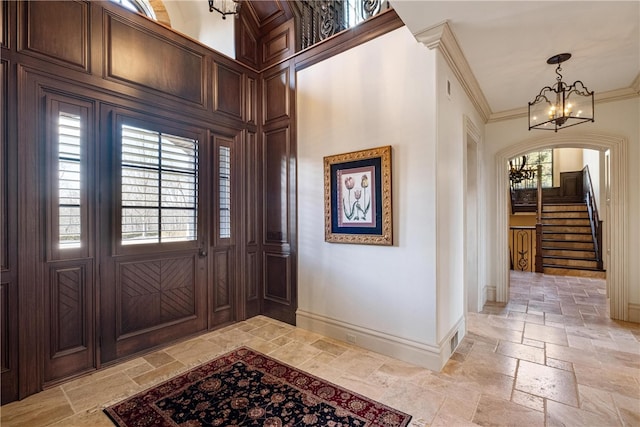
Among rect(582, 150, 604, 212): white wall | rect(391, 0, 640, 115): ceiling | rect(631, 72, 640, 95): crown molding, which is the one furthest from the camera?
rect(582, 150, 604, 212): white wall

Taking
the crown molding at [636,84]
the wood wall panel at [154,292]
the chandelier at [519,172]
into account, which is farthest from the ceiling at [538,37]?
the chandelier at [519,172]

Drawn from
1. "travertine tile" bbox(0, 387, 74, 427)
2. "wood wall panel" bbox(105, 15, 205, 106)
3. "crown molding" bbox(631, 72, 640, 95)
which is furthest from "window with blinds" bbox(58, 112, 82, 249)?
"crown molding" bbox(631, 72, 640, 95)

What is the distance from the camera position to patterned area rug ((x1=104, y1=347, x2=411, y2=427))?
1.96 meters

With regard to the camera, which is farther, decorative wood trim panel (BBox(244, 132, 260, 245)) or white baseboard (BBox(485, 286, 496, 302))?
white baseboard (BBox(485, 286, 496, 302))

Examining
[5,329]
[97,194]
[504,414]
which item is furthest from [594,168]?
[5,329]

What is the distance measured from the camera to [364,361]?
8.95ft

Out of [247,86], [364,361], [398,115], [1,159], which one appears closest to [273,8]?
[247,86]

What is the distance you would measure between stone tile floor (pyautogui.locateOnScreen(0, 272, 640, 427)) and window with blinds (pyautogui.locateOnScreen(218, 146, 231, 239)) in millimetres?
Answer: 1220

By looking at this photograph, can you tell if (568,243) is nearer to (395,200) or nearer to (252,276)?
(395,200)

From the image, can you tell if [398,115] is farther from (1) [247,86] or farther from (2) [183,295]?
(2) [183,295]

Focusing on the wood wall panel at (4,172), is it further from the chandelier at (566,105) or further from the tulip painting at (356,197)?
the chandelier at (566,105)

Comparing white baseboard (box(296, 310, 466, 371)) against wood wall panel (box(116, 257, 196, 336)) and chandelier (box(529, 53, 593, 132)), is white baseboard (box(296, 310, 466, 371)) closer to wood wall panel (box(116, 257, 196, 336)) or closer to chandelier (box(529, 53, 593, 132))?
wood wall panel (box(116, 257, 196, 336))

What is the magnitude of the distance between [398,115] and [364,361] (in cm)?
234

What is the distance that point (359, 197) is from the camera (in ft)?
9.89
